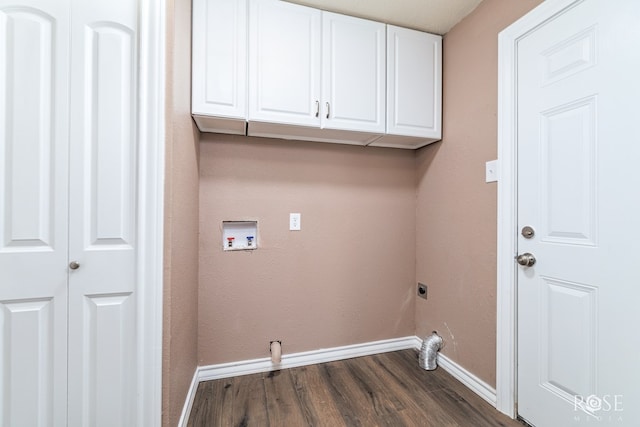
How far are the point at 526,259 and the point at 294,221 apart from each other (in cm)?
140

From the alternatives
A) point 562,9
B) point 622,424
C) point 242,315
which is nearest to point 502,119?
point 562,9

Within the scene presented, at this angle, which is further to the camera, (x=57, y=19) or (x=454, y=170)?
(x=454, y=170)

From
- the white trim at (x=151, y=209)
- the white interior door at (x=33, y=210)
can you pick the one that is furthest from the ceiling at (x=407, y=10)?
the white interior door at (x=33, y=210)

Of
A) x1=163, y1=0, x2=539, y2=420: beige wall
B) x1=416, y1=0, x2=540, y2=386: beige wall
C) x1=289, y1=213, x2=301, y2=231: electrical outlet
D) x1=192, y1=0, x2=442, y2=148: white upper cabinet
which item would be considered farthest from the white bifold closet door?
x1=416, y1=0, x2=540, y2=386: beige wall

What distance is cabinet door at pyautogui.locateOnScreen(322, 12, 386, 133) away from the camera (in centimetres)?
168

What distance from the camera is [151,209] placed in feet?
3.51

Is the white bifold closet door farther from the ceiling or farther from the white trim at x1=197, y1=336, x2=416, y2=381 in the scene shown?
the ceiling

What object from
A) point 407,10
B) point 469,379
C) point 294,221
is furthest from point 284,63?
point 469,379

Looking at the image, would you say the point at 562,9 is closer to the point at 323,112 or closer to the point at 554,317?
the point at 323,112

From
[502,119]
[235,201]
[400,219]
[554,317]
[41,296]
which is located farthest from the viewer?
[400,219]

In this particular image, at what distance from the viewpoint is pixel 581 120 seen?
3.77 ft

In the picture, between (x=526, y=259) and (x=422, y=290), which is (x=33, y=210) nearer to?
(x=526, y=259)

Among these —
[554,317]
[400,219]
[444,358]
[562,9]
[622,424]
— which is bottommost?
[444,358]

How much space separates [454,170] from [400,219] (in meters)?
0.56
